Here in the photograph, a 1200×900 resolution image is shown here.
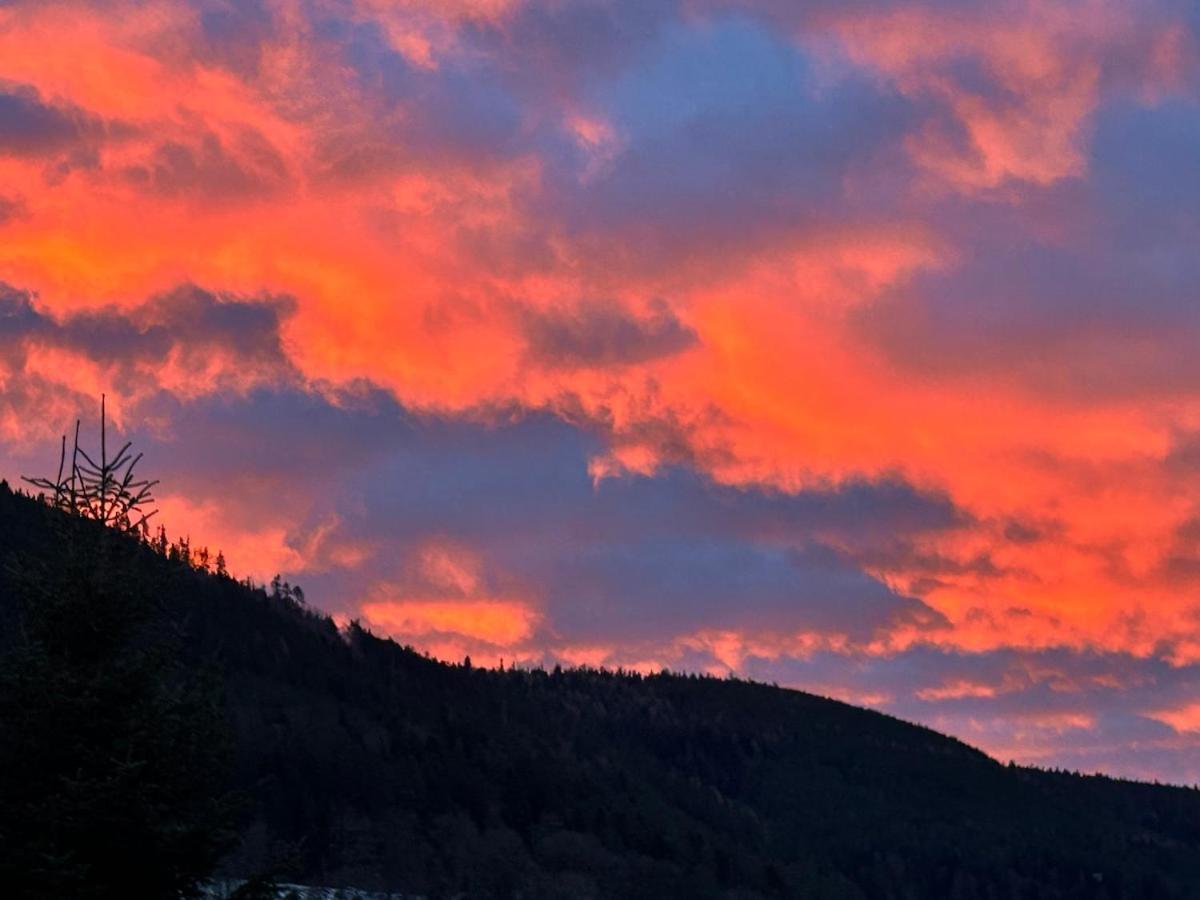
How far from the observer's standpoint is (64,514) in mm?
31781

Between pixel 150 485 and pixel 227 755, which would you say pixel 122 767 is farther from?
pixel 150 485

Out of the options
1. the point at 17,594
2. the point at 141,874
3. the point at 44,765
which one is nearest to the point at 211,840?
the point at 141,874

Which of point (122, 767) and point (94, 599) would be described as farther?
point (94, 599)

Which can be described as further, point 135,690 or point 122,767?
point 135,690

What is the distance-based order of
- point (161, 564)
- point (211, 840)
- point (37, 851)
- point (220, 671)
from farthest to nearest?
point (161, 564) < point (220, 671) < point (211, 840) < point (37, 851)

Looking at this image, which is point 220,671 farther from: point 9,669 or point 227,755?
point 9,669

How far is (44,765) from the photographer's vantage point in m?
29.8

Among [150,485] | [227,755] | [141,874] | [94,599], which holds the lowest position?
[141,874]

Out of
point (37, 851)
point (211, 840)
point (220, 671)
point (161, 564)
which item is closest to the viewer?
point (37, 851)

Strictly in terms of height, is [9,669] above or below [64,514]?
below

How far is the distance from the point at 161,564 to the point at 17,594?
321cm

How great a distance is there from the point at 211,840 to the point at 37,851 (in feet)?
9.40

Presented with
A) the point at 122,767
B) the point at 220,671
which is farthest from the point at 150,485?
the point at 122,767

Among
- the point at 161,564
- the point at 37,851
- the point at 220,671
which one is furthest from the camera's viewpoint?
the point at 161,564
